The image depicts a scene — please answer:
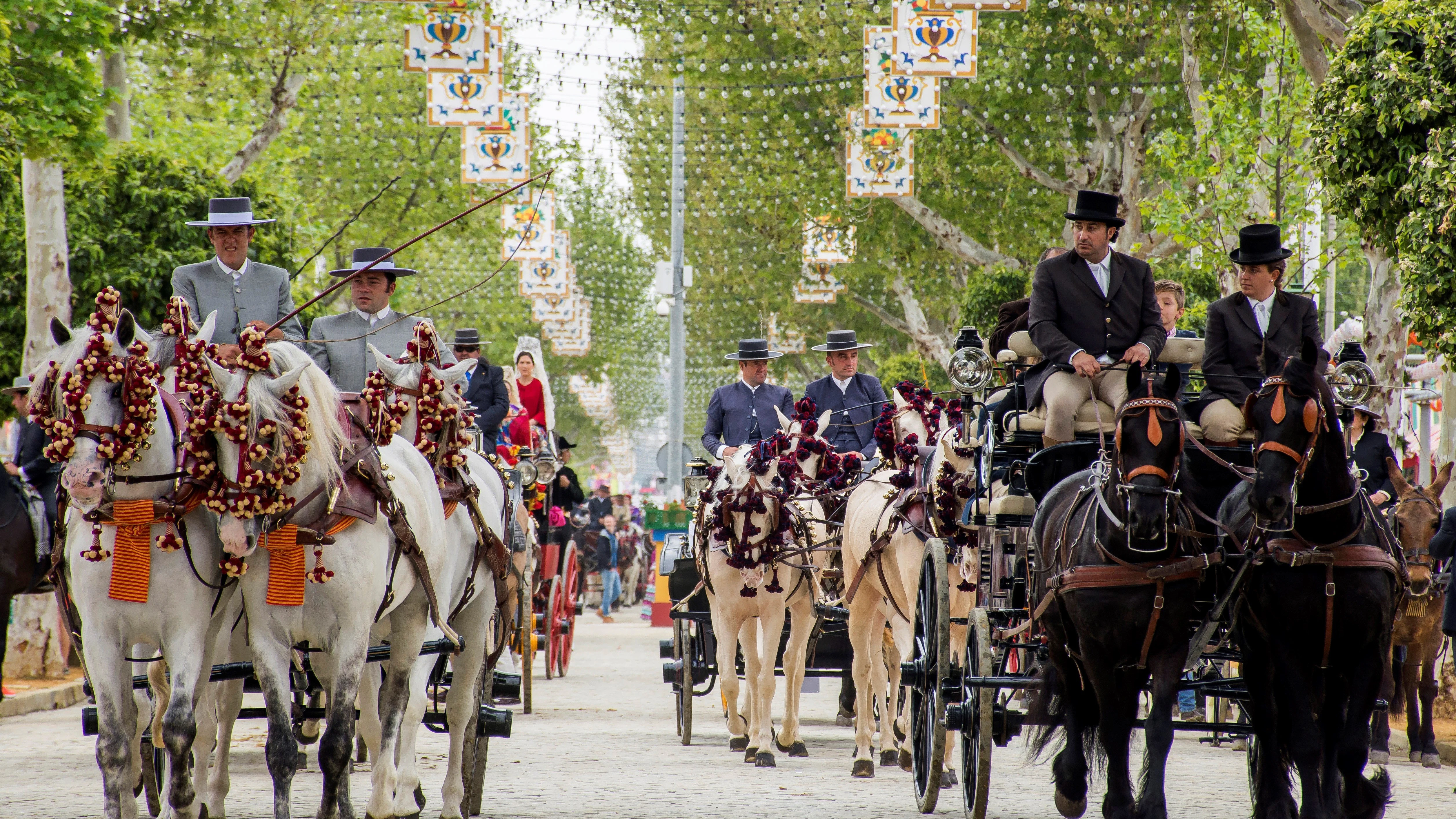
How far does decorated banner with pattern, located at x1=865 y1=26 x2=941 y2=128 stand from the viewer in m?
18.2

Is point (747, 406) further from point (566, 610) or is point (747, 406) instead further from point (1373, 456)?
point (566, 610)

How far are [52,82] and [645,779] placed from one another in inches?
273

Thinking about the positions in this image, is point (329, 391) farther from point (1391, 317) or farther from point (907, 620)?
point (1391, 317)

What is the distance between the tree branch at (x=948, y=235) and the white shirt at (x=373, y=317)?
61.5 feet

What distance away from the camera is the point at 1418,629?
12367mm

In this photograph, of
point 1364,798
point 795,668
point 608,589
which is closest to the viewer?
point 1364,798

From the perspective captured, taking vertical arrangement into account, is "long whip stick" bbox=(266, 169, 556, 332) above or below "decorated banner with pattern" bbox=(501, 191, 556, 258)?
below

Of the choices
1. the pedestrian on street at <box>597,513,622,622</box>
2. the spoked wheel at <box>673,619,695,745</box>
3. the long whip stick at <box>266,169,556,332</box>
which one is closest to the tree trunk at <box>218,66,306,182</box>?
the spoked wheel at <box>673,619,695,745</box>

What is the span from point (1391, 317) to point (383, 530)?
1090cm

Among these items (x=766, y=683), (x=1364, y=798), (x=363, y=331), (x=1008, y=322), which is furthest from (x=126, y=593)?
(x=766, y=683)

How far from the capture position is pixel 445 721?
9117 millimetres

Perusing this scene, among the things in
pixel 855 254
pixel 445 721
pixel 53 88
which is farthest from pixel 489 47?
pixel 855 254

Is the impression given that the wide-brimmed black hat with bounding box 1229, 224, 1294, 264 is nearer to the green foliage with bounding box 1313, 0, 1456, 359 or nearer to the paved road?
the green foliage with bounding box 1313, 0, 1456, 359

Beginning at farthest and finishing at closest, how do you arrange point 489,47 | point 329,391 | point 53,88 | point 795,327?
point 795,327, point 489,47, point 53,88, point 329,391
